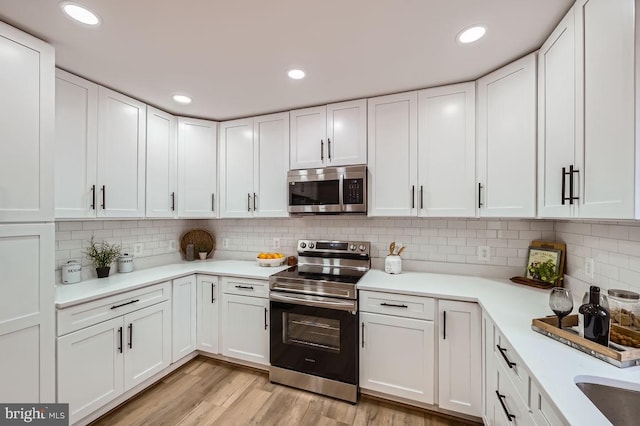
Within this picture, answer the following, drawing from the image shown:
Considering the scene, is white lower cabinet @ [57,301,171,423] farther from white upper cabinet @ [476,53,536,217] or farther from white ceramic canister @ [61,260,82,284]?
white upper cabinet @ [476,53,536,217]

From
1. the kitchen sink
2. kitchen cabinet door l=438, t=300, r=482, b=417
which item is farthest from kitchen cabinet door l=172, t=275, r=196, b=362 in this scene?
the kitchen sink

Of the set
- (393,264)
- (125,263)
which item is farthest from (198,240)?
(393,264)

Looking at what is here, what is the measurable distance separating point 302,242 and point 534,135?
205 cm

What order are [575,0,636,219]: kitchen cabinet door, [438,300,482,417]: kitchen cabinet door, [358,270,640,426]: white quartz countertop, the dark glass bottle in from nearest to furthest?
[358,270,640,426]: white quartz countertop, [575,0,636,219]: kitchen cabinet door, the dark glass bottle, [438,300,482,417]: kitchen cabinet door

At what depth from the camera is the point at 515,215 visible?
5.78ft

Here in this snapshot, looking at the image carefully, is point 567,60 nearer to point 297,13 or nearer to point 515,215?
point 515,215

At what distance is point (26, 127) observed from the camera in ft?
4.83

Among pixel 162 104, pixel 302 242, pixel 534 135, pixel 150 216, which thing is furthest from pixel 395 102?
pixel 150 216

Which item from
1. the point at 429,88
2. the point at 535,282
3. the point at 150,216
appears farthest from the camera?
the point at 150,216

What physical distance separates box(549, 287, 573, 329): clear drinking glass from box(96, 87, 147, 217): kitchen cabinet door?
2902 millimetres

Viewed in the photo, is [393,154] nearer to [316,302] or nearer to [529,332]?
[316,302]

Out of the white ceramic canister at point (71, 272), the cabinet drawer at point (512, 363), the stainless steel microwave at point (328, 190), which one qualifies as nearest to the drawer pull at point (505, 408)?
the cabinet drawer at point (512, 363)

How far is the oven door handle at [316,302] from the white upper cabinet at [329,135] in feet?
3.87

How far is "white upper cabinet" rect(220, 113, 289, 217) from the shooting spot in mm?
2678
